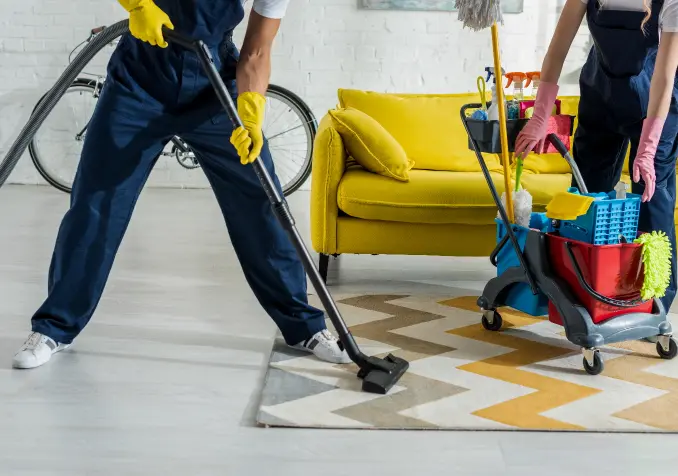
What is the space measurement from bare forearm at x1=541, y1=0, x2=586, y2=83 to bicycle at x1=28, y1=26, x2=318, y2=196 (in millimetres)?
3058

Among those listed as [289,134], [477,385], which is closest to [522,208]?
[477,385]

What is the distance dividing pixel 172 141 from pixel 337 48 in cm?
125

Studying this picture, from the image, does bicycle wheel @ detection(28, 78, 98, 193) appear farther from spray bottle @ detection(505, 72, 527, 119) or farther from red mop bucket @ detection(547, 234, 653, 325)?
red mop bucket @ detection(547, 234, 653, 325)

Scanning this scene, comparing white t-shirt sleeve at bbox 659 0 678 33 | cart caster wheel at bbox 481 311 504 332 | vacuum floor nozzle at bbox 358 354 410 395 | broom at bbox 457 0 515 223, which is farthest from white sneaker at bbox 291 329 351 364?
white t-shirt sleeve at bbox 659 0 678 33

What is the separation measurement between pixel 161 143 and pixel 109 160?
0.52 ft

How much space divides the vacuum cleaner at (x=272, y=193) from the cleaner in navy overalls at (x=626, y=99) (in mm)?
807

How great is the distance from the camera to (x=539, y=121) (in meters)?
2.76

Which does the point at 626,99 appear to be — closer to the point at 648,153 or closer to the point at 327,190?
the point at 648,153

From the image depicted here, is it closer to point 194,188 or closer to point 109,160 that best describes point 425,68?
point 194,188

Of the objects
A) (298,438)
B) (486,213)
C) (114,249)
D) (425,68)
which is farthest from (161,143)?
(425,68)

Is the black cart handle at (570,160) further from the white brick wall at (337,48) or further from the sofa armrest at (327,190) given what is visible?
the white brick wall at (337,48)

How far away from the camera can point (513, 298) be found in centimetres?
288

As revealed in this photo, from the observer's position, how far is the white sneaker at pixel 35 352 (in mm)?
2561

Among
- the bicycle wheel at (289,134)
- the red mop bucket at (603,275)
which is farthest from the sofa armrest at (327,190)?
the bicycle wheel at (289,134)
